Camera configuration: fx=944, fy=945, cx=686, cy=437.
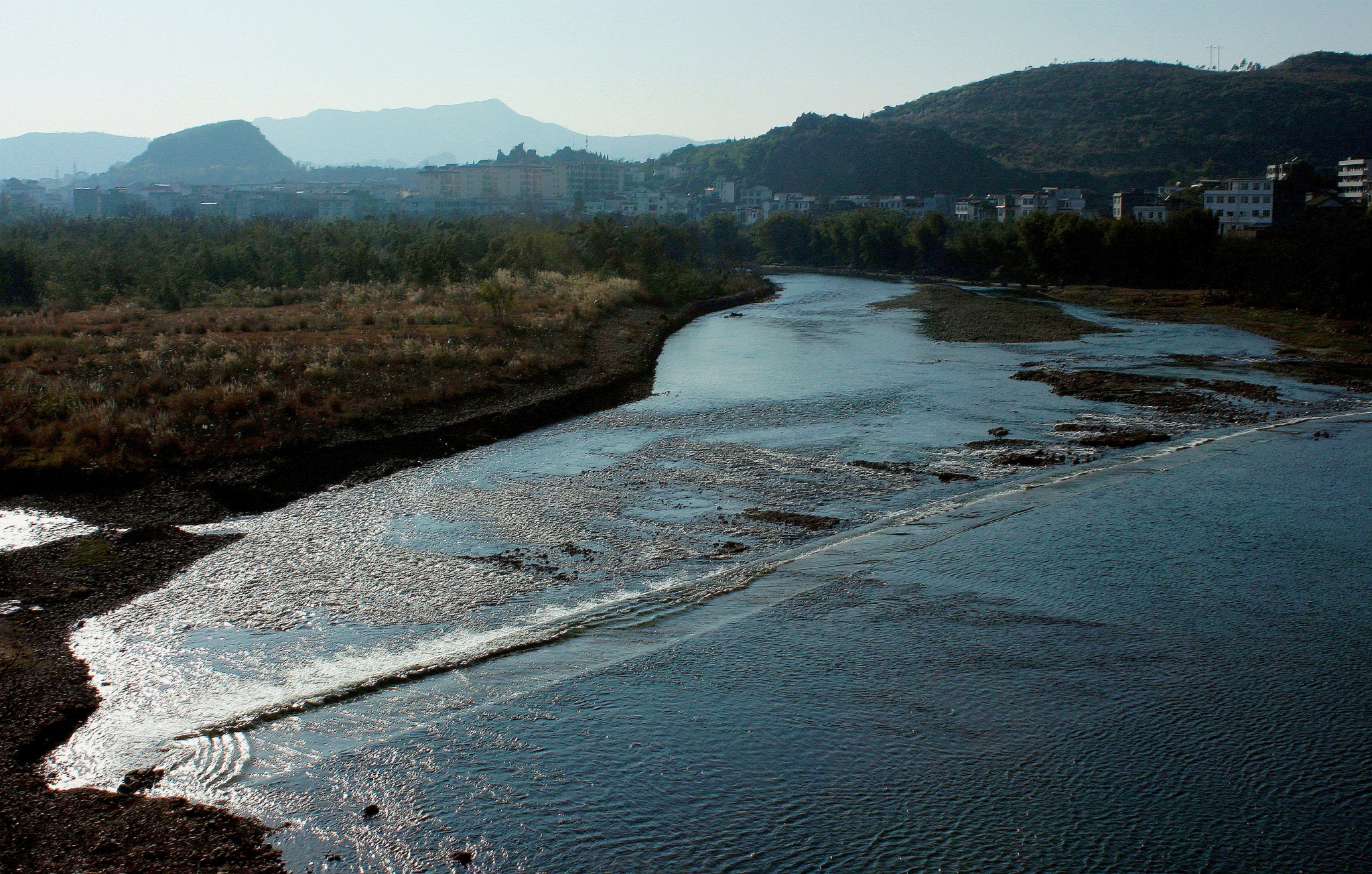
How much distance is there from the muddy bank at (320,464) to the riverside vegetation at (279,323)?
0.39 m

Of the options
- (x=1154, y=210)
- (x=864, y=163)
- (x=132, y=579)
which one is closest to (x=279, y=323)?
(x=132, y=579)

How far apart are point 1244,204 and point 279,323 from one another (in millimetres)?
70334

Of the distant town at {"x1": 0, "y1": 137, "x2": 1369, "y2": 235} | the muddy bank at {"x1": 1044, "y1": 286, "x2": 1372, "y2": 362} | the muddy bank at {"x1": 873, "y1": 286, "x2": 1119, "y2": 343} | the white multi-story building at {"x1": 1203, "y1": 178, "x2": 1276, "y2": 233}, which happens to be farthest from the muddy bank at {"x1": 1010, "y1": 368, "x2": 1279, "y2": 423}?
the white multi-story building at {"x1": 1203, "y1": 178, "x2": 1276, "y2": 233}

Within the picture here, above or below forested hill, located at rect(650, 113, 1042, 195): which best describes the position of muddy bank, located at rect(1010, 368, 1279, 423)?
below

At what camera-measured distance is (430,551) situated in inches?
521

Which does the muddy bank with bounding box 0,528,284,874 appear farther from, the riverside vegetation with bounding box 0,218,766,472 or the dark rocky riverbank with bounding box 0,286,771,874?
the riverside vegetation with bounding box 0,218,766,472

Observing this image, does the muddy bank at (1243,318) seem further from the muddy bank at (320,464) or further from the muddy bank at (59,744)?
the muddy bank at (59,744)

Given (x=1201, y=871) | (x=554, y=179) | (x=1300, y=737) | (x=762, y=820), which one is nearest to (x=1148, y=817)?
(x=1201, y=871)

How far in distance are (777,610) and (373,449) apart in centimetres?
1025

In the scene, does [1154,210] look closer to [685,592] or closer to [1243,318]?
Answer: [1243,318]

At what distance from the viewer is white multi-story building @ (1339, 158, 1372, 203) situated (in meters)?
73.3

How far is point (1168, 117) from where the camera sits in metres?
132

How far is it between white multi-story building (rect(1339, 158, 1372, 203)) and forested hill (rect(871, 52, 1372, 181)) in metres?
23.1

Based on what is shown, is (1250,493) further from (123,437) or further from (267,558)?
(123,437)
